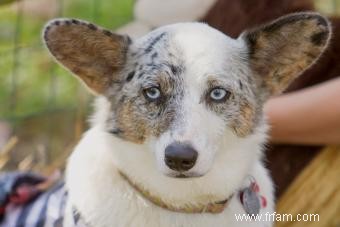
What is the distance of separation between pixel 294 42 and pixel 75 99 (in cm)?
190

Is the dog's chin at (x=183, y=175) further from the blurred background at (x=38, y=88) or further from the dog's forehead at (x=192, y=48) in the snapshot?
the blurred background at (x=38, y=88)

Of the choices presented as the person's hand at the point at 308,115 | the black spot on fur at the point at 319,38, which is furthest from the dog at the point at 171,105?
the person's hand at the point at 308,115

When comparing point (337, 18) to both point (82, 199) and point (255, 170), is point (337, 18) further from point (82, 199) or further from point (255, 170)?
point (82, 199)

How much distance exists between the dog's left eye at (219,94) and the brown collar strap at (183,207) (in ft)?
0.93

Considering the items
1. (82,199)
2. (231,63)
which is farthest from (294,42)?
(82,199)

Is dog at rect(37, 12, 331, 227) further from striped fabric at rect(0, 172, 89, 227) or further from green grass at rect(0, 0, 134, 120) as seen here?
green grass at rect(0, 0, 134, 120)

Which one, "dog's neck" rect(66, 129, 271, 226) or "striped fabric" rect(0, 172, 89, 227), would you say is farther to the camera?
"striped fabric" rect(0, 172, 89, 227)

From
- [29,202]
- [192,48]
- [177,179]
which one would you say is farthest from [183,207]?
[29,202]

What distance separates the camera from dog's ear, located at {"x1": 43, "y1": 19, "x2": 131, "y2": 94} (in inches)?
71.3

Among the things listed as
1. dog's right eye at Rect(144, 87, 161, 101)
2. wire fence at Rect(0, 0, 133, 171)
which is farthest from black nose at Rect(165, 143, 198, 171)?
wire fence at Rect(0, 0, 133, 171)

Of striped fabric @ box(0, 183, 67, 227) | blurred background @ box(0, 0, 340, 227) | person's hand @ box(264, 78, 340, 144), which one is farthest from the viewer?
blurred background @ box(0, 0, 340, 227)

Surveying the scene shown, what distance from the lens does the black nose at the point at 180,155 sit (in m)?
1.62

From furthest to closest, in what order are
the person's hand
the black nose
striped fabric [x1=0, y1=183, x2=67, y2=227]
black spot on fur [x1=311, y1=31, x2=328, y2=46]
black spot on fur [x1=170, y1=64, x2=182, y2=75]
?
the person's hand
striped fabric [x1=0, y1=183, x2=67, y2=227]
black spot on fur [x1=311, y1=31, x2=328, y2=46]
black spot on fur [x1=170, y1=64, x2=182, y2=75]
the black nose

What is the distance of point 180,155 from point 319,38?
500mm
